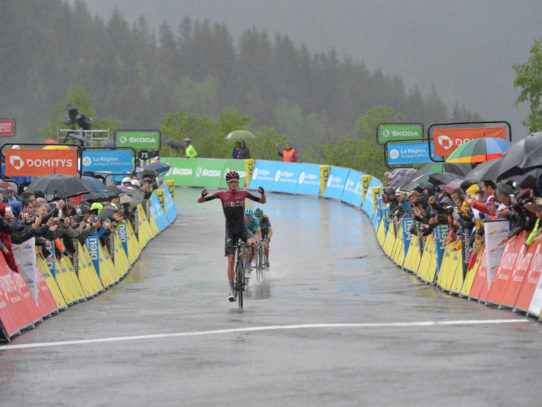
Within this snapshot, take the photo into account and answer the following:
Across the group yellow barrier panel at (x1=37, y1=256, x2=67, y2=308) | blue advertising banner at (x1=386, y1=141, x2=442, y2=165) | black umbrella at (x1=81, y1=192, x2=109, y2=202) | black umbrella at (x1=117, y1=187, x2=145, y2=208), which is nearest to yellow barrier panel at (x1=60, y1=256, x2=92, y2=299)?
yellow barrier panel at (x1=37, y1=256, x2=67, y2=308)

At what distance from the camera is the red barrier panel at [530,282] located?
44.9 feet

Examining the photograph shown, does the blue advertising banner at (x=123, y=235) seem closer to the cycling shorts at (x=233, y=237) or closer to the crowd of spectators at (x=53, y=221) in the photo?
the crowd of spectators at (x=53, y=221)

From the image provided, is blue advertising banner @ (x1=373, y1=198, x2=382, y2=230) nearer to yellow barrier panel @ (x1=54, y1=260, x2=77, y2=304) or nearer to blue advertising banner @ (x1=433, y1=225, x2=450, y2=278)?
blue advertising banner @ (x1=433, y1=225, x2=450, y2=278)

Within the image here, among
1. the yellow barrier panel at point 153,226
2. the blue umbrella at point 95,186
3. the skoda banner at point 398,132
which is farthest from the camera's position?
the skoda banner at point 398,132

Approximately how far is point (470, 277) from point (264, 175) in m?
36.7

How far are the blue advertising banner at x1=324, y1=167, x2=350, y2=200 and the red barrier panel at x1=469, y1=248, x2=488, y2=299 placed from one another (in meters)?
30.3

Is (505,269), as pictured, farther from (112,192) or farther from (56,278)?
(112,192)

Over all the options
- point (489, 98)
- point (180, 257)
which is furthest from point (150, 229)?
point (489, 98)

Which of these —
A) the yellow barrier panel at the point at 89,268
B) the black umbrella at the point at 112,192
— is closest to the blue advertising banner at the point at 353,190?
A: the black umbrella at the point at 112,192

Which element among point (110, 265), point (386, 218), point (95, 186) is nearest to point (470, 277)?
point (110, 265)

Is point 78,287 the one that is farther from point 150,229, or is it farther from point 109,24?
point 109,24

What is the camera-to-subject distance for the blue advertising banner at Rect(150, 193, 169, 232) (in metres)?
36.7

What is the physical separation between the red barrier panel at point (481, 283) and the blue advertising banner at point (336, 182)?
99.5 feet

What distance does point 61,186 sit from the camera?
22.2 metres
